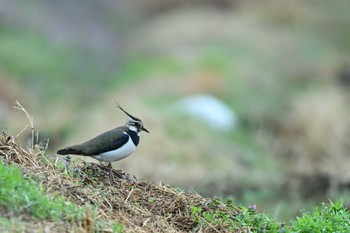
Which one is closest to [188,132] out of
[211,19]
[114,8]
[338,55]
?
[338,55]

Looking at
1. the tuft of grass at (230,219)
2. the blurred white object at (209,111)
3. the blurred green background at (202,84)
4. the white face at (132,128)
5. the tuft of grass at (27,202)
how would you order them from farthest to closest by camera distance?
the blurred white object at (209,111), the blurred green background at (202,84), the white face at (132,128), the tuft of grass at (230,219), the tuft of grass at (27,202)

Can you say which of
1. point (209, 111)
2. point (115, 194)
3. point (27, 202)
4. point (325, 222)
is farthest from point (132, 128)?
point (209, 111)

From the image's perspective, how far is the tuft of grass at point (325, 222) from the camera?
8.30 metres

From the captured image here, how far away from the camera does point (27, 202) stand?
7.09m

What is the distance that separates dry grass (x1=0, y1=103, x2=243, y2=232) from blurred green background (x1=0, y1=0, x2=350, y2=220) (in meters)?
3.19

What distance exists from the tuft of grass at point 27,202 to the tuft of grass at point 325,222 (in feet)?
6.88

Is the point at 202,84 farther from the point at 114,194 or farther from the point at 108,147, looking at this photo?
the point at 114,194

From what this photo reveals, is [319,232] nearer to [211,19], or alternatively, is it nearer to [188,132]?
[188,132]

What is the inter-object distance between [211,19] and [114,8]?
17.4 ft

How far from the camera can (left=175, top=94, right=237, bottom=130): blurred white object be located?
21.2 m

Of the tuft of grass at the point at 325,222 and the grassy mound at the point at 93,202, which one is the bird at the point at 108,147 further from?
the tuft of grass at the point at 325,222

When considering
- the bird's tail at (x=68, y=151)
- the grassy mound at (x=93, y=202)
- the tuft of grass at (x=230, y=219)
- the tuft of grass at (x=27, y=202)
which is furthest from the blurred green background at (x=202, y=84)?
the tuft of grass at (x=27, y=202)

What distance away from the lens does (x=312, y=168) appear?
58.3ft

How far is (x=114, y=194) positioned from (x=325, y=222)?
1.85 m
